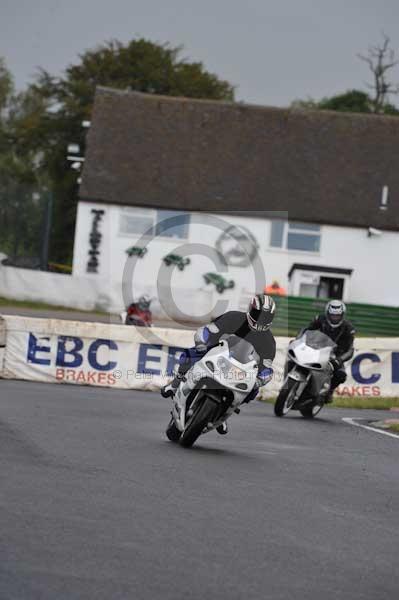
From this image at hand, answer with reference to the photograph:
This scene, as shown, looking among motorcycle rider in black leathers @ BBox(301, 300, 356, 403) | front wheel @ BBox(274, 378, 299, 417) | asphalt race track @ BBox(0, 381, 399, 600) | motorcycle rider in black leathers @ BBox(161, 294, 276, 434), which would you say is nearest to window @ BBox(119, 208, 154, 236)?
motorcycle rider in black leathers @ BBox(301, 300, 356, 403)

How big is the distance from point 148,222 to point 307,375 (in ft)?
122

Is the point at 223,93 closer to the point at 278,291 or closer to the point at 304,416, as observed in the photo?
the point at 278,291

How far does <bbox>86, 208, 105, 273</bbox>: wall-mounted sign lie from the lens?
54.7 metres

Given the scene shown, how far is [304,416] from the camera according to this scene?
19.1 m

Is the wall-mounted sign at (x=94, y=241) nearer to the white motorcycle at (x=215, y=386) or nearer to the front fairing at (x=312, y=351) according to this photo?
the front fairing at (x=312, y=351)

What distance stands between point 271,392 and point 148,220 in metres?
31.2

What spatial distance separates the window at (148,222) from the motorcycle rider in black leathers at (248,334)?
138 feet

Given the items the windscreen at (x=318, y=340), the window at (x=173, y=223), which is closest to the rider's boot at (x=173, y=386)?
the windscreen at (x=318, y=340)

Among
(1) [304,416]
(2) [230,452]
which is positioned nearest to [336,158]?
(1) [304,416]

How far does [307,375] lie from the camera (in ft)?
60.6

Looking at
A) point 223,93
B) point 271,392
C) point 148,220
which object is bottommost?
point 271,392

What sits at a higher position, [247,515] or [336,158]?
[336,158]

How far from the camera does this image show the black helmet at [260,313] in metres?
12.7

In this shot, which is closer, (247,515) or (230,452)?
(247,515)
